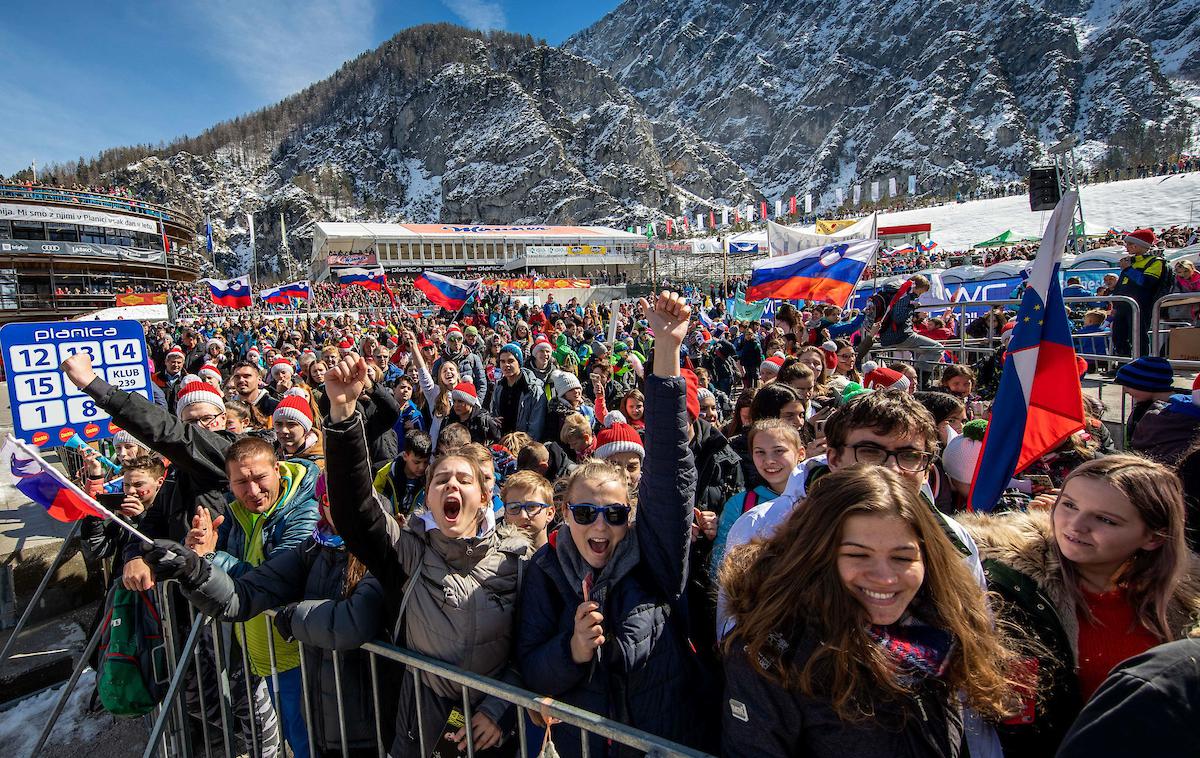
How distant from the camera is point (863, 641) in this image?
1.32m

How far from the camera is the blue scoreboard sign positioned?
4605 mm

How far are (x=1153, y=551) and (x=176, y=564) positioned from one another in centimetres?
299

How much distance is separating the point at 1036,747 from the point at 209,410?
4733 millimetres

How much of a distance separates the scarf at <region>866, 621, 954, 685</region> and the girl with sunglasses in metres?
0.68

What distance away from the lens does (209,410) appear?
4.06 m

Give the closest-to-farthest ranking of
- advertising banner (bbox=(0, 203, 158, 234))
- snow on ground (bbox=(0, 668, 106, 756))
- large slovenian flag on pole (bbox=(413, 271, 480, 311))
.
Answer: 1. snow on ground (bbox=(0, 668, 106, 756))
2. large slovenian flag on pole (bbox=(413, 271, 480, 311))
3. advertising banner (bbox=(0, 203, 158, 234))

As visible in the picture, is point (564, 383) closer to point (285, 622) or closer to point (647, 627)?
point (285, 622)

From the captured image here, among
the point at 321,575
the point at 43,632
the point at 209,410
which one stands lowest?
the point at 43,632

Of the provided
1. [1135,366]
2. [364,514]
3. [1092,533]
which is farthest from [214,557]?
[1135,366]

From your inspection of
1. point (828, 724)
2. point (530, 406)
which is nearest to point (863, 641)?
point (828, 724)

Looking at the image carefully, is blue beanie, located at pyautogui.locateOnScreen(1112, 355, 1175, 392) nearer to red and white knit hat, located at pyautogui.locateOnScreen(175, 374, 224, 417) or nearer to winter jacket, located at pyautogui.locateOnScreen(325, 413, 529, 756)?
winter jacket, located at pyautogui.locateOnScreen(325, 413, 529, 756)

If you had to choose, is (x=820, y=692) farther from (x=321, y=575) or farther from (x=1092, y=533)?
(x=321, y=575)

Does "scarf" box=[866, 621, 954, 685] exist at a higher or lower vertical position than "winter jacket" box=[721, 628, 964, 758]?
higher

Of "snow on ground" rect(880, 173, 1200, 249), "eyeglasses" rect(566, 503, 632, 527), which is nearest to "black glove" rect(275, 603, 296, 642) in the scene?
"eyeglasses" rect(566, 503, 632, 527)
